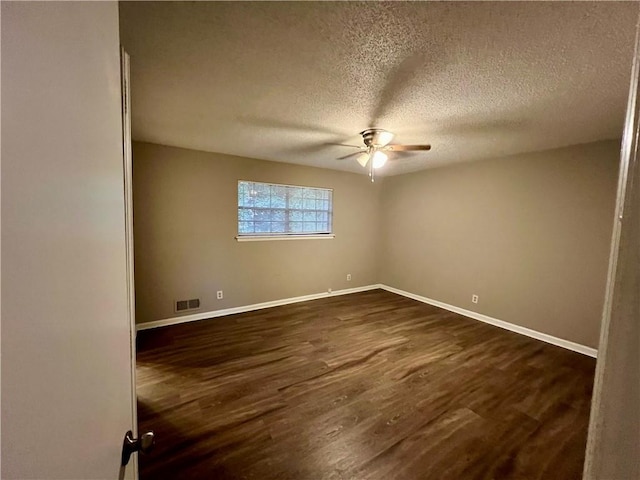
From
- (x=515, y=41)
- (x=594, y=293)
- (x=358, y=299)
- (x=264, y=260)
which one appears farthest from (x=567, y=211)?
(x=264, y=260)

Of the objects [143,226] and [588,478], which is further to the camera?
[143,226]

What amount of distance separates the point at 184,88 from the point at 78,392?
79.4 inches

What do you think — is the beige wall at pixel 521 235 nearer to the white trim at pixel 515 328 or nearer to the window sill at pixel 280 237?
the white trim at pixel 515 328

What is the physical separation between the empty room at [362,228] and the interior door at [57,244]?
1.00m

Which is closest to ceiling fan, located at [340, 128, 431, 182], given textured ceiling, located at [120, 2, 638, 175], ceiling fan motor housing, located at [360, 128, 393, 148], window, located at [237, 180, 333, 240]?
ceiling fan motor housing, located at [360, 128, 393, 148]

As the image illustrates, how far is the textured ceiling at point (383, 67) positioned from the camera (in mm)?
1156

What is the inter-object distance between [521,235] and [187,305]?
14.8 ft

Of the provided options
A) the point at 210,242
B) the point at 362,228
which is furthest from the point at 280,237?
the point at 362,228

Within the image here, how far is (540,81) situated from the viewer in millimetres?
1639

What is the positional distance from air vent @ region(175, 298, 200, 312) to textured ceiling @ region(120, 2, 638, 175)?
2146 mm

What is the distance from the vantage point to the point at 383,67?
1.54m

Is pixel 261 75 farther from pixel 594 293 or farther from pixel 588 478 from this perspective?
pixel 594 293

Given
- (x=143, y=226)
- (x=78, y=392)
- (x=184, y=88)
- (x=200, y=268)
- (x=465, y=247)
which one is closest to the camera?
(x=78, y=392)

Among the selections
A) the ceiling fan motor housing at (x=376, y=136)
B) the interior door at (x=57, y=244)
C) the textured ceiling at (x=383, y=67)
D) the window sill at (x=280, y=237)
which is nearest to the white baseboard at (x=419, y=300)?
the window sill at (x=280, y=237)
